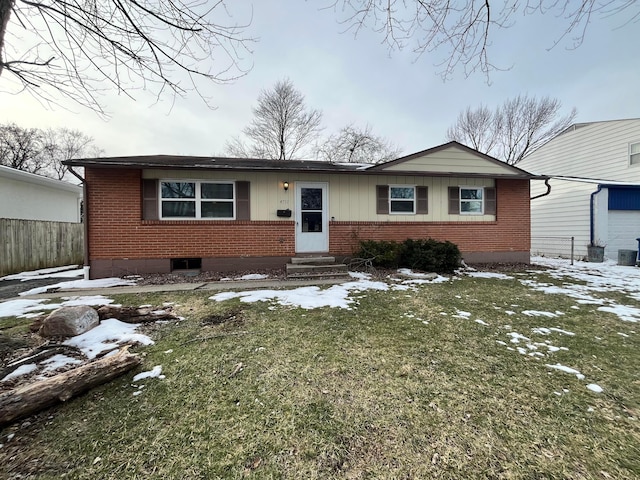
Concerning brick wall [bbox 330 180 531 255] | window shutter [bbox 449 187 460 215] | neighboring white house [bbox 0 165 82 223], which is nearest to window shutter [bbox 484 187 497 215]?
brick wall [bbox 330 180 531 255]

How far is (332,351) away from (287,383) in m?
0.76

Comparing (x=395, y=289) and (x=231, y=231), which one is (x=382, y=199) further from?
(x=231, y=231)

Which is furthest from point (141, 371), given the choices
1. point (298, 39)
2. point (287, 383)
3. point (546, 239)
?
point (546, 239)

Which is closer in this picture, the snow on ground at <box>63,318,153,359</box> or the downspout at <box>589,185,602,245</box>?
the snow on ground at <box>63,318,153,359</box>

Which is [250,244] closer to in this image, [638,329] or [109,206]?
[109,206]

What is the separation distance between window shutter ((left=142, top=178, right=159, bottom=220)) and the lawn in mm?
4381

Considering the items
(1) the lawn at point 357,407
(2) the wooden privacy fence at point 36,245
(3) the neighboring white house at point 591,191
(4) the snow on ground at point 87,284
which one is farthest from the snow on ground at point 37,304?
(3) the neighboring white house at point 591,191

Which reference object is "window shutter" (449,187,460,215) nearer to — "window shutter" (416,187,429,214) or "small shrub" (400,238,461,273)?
"window shutter" (416,187,429,214)

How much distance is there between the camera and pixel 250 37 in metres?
3.81

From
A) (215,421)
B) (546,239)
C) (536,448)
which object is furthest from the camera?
(546,239)

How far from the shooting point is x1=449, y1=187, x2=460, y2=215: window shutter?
9.63m

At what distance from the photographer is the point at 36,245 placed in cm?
974

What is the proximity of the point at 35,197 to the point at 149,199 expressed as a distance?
23.1 ft

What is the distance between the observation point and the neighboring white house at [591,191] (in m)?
11.2
